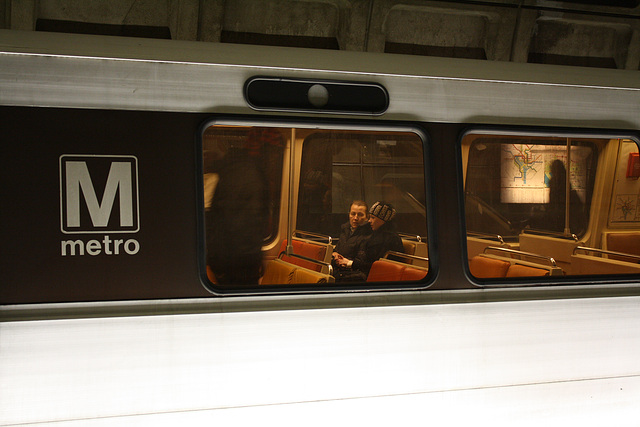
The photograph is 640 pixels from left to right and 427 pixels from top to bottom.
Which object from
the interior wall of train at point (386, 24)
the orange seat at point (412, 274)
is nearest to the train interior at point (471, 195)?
the orange seat at point (412, 274)

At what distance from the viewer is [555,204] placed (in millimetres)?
3498

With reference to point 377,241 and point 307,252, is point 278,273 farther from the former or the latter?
point 377,241

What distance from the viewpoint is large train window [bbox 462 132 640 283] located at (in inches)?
128

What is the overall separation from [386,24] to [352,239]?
14.1 feet

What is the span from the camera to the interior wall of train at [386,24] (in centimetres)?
572

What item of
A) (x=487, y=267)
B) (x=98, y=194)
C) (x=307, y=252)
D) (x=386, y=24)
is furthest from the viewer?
(x=386, y=24)

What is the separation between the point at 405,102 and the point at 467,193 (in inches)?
22.8

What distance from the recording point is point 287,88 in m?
2.75

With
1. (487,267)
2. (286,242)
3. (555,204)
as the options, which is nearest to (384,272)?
(286,242)

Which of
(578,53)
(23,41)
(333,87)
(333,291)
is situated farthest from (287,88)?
(578,53)

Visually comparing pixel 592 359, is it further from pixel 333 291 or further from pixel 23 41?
pixel 23 41

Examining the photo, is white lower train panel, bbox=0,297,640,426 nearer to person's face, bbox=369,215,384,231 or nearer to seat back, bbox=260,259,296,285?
seat back, bbox=260,259,296,285

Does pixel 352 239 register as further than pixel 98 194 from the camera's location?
Yes

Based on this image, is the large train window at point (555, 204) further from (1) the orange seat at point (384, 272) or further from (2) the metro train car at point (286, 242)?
(1) the orange seat at point (384, 272)
